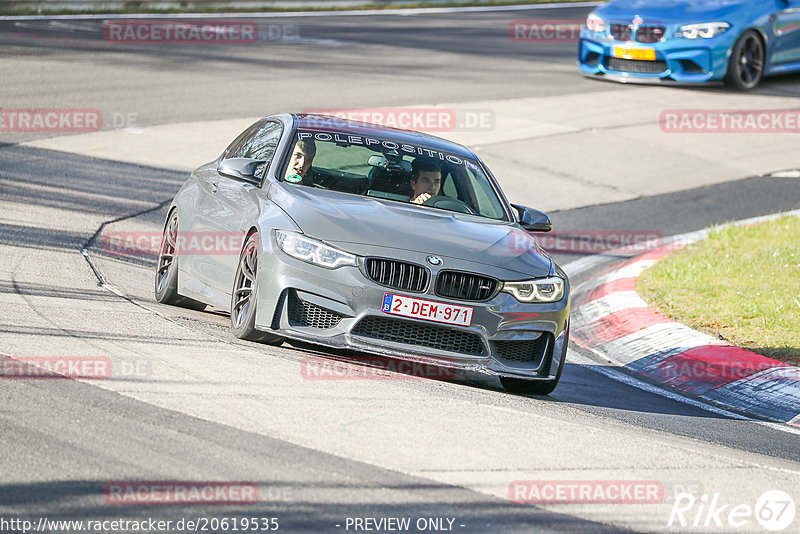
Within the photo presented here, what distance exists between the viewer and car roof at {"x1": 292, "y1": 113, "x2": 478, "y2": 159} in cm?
866

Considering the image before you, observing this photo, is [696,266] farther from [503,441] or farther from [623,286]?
[503,441]

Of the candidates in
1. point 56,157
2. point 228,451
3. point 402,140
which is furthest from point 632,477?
point 56,157

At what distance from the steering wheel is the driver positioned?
0.04 m

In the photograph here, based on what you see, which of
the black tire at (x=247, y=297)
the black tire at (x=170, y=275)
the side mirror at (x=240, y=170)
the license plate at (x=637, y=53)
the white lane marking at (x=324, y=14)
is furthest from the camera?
the white lane marking at (x=324, y=14)

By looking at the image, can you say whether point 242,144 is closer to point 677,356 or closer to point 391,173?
point 391,173

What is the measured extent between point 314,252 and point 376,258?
0.37 m

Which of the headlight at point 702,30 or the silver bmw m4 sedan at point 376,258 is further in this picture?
the headlight at point 702,30

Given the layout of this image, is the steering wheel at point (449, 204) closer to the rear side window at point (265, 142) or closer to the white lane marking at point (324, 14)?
the rear side window at point (265, 142)

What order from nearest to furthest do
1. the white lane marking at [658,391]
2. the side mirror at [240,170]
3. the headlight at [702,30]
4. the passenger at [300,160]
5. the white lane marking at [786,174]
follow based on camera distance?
the white lane marking at [658,391]
the side mirror at [240,170]
the passenger at [300,160]
the white lane marking at [786,174]
the headlight at [702,30]

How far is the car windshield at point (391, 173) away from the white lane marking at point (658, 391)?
1.49 metres

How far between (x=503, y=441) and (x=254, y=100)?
1276 cm

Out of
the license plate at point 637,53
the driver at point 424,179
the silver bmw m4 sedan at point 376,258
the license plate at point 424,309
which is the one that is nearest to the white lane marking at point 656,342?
the silver bmw m4 sedan at point 376,258

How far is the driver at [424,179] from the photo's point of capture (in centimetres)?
837

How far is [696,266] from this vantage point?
11.7 metres
